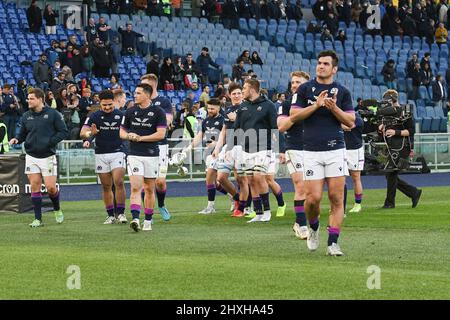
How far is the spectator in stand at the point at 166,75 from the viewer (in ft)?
127

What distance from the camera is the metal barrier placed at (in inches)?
1275

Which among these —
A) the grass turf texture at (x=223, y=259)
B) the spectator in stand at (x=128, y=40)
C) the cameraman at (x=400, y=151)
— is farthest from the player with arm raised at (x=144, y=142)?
the spectator in stand at (x=128, y=40)

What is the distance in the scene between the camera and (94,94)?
34.0 meters

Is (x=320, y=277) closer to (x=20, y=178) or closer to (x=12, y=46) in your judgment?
(x=20, y=178)

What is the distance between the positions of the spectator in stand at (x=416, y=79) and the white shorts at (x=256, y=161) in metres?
27.6

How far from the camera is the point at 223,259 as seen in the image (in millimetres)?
13797

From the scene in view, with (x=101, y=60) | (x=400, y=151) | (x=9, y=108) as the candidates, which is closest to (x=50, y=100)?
(x=9, y=108)

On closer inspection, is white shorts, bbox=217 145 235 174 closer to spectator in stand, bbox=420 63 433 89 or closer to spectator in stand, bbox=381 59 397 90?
spectator in stand, bbox=381 59 397 90

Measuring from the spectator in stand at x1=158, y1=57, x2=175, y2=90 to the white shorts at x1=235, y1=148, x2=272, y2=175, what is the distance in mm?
18918

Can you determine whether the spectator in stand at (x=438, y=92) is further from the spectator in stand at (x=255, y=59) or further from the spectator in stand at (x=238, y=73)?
the spectator in stand at (x=238, y=73)

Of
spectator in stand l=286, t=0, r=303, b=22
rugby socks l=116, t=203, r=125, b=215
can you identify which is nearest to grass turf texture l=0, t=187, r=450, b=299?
rugby socks l=116, t=203, r=125, b=215

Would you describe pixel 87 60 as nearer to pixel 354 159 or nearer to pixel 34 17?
pixel 34 17

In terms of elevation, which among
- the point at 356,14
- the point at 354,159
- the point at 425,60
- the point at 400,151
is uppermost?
the point at 356,14

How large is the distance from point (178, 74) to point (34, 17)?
196 inches
